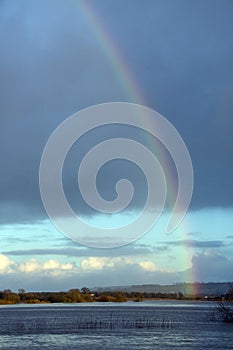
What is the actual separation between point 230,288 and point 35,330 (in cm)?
3816

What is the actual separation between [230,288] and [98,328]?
30.2 meters

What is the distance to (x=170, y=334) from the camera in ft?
243

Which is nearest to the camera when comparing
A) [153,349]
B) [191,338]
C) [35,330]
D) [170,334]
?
[153,349]

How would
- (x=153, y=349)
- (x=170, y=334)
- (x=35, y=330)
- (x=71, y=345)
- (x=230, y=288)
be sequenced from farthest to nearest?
(x=230, y=288) < (x=35, y=330) < (x=170, y=334) < (x=71, y=345) < (x=153, y=349)

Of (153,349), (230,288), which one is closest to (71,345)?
(153,349)

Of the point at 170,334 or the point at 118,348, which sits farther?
the point at 170,334

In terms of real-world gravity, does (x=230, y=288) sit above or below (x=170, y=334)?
above

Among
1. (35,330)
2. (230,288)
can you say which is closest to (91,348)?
(35,330)

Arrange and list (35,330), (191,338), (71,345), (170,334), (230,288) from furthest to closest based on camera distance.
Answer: (230,288) → (35,330) → (170,334) → (191,338) → (71,345)

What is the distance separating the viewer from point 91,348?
5641cm

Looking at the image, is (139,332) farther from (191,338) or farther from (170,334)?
(191,338)

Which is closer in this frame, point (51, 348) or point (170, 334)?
point (51, 348)

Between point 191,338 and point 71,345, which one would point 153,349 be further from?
point 191,338

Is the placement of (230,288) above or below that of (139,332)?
above
